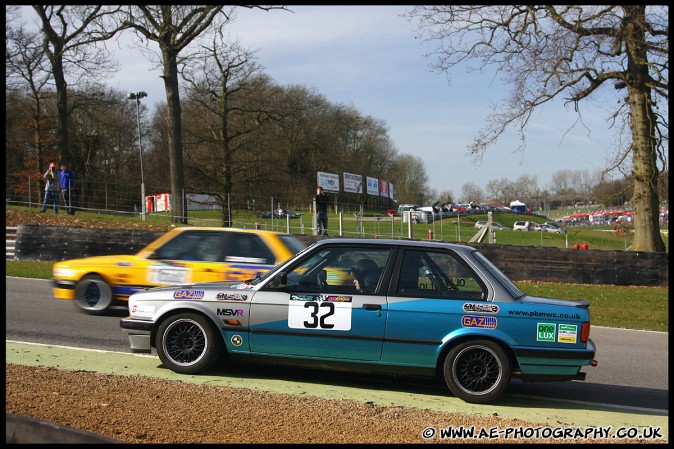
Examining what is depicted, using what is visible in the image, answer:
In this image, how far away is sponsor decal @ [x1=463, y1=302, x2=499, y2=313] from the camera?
6438 millimetres

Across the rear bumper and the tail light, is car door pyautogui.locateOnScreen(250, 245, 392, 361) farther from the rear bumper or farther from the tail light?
the tail light

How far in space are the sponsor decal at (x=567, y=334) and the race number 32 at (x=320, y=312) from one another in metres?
1.95

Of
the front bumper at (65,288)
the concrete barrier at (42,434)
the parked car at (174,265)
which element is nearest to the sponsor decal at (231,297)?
the concrete barrier at (42,434)

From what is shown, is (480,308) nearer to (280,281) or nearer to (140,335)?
(280,281)

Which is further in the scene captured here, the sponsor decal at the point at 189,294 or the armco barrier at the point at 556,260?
the armco barrier at the point at 556,260

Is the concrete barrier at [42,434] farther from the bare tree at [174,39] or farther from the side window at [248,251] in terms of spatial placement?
the bare tree at [174,39]

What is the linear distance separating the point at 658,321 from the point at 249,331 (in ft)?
32.1

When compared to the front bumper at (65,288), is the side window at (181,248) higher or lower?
higher

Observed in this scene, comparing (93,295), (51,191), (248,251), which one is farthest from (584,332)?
(51,191)

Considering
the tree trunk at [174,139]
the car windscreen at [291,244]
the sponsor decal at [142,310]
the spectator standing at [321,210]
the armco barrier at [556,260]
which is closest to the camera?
the sponsor decal at [142,310]

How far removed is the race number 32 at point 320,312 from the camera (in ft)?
21.8

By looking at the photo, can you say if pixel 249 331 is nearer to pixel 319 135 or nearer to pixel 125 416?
pixel 125 416

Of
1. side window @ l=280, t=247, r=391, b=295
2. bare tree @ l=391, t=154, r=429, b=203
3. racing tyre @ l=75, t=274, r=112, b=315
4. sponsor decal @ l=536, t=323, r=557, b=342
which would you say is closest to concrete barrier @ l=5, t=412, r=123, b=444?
side window @ l=280, t=247, r=391, b=295

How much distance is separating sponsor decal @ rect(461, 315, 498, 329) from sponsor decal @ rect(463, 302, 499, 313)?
0.06 metres
